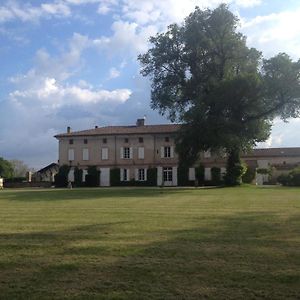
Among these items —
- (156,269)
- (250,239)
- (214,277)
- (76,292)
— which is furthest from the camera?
(250,239)

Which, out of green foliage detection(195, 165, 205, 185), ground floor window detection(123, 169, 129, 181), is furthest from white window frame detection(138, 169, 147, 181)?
green foliage detection(195, 165, 205, 185)

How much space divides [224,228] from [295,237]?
6.25ft

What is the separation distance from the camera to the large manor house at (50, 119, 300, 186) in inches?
2525

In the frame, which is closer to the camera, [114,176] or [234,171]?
[234,171]

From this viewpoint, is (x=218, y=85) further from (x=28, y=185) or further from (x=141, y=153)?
(x=28, y=185)

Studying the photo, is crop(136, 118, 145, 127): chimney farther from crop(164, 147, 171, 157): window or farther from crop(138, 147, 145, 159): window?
crop(164, 147, 171, 157): window

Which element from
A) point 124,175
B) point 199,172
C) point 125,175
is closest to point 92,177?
point 124,175

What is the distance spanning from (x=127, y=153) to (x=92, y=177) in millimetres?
5560

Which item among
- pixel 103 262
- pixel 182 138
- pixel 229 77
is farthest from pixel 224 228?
pixel 229 77

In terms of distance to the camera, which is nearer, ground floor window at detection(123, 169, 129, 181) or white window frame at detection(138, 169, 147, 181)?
white window frame at detection(138, 169, 147, 181)

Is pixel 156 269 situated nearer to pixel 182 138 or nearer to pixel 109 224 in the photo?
pixel 109 224

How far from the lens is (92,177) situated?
64375 mm

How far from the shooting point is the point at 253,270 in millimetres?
6867

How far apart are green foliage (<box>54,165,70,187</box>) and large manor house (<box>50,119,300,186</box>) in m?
0.64
